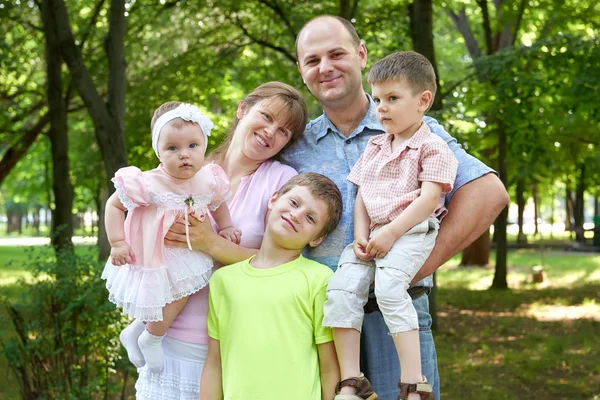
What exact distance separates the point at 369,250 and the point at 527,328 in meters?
9.51

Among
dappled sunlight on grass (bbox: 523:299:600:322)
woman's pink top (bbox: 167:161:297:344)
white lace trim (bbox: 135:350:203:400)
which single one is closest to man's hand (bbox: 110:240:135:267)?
woman's pink top (bbox: 167:161:297:344)

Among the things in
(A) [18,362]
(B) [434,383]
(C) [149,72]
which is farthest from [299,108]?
(C) [149,72]

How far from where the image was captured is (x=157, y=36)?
14703mm

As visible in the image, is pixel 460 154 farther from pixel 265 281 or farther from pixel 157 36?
pixel 157 36

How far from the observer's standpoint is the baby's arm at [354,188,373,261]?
2836 millimetres

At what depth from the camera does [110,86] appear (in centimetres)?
810

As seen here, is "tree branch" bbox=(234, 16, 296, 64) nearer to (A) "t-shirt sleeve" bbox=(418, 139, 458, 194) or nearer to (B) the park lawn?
(B) the park lawn

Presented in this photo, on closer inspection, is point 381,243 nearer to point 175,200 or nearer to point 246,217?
point 246,217

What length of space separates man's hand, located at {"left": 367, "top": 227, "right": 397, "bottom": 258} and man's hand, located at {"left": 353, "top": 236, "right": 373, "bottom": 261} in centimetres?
3

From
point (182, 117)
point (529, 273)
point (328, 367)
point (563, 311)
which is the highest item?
point (182, 117)

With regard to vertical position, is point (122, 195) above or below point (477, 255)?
above

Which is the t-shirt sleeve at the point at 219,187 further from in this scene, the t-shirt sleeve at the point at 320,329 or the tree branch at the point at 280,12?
the tree branch at the point at 280,12

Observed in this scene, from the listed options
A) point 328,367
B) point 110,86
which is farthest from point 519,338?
point 328,367

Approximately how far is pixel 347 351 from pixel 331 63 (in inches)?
46.9
